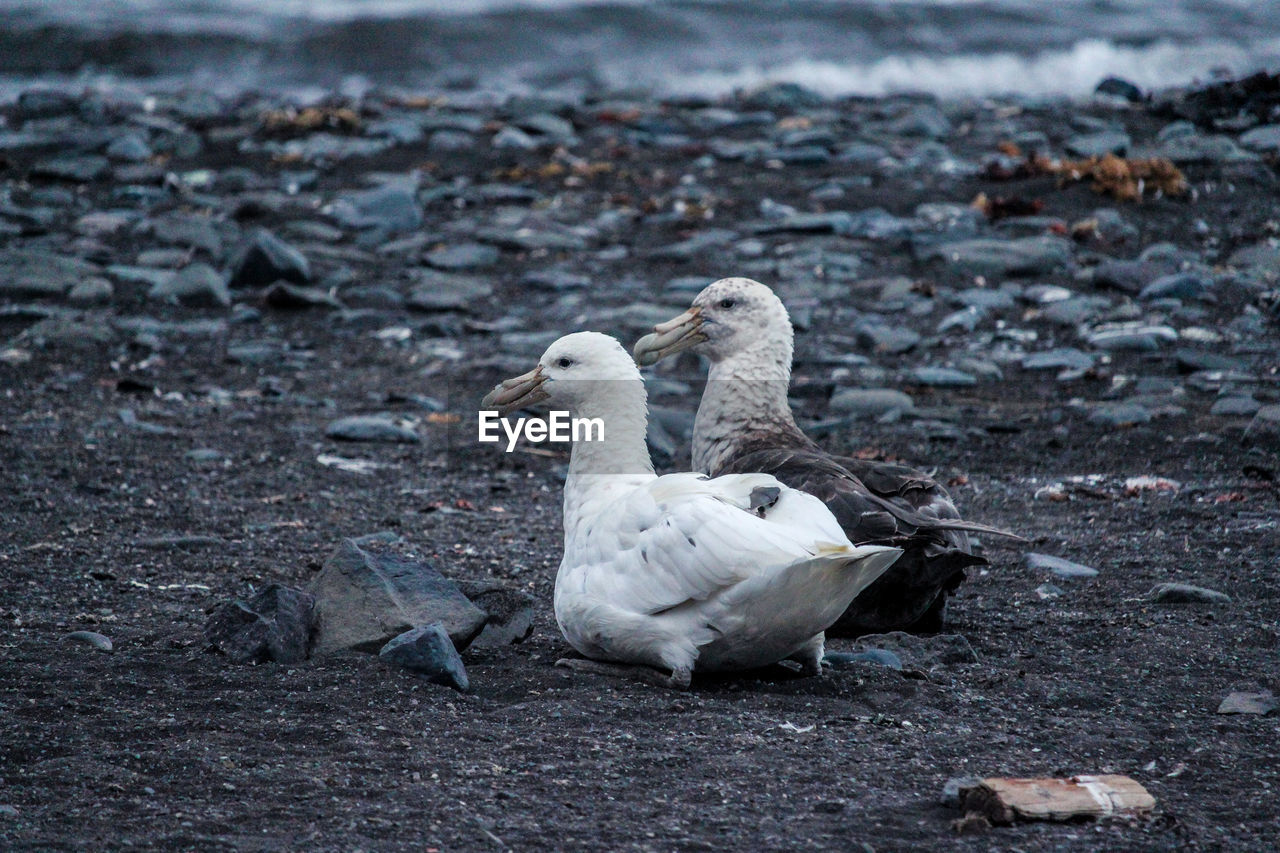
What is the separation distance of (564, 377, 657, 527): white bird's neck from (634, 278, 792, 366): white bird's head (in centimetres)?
95

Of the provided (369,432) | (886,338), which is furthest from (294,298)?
(886,338)

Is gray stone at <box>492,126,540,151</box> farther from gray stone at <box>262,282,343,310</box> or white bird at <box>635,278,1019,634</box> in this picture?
white bird at <box>635,278,1019,634</box>

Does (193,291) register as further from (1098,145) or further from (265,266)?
(1098,145)

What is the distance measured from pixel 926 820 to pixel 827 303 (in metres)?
7.18

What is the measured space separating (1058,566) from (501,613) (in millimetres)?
2241

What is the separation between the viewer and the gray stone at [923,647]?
14.9 ft

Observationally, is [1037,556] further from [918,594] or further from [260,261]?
[260,261]

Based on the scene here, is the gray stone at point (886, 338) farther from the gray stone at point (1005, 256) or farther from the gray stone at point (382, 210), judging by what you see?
the gray stone at point (382, 210)

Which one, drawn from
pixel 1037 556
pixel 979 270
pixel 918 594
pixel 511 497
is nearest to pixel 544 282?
pixel 979 270

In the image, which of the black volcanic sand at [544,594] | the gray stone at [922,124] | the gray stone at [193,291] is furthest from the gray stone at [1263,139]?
the gray stone at [193,291]

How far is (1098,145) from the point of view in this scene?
1332 centimetres

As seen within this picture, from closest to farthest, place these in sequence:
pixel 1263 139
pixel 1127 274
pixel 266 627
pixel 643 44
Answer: pixel 266 627
pixel 1127 274
pixel 1263 139
pixel 643 44

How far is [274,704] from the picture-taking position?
3.90m

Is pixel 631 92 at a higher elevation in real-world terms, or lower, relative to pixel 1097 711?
higher
